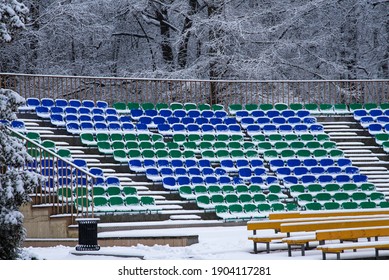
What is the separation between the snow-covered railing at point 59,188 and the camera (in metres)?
16.6

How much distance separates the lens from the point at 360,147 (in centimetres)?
2420

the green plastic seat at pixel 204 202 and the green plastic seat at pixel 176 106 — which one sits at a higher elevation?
the green plastic seat at pixel 176 106

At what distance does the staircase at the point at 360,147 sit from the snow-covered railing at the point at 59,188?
29.9 feet

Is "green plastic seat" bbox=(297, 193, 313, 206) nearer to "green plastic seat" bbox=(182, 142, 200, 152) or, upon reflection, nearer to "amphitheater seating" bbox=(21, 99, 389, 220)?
"amphitheater seating" bbox=(21, 99, 389, 220)

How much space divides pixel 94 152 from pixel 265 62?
1105cm

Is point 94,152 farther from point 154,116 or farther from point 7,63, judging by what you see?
point 7,63

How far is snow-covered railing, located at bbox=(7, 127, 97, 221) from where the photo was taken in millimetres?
16578

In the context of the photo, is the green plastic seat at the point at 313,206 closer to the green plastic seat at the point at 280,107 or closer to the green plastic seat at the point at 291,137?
the green plastic seat at the point at 291,137

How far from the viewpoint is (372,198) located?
20.9m

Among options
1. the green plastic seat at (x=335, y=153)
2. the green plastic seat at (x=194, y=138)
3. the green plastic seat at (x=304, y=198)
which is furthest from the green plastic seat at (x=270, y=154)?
the green plastic seat at (x=304, y=198)

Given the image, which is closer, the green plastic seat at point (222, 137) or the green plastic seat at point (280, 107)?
the green plastic seat at point (222, 137)

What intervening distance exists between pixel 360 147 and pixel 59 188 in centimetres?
1096

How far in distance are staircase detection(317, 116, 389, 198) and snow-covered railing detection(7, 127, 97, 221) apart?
9.11 metres
